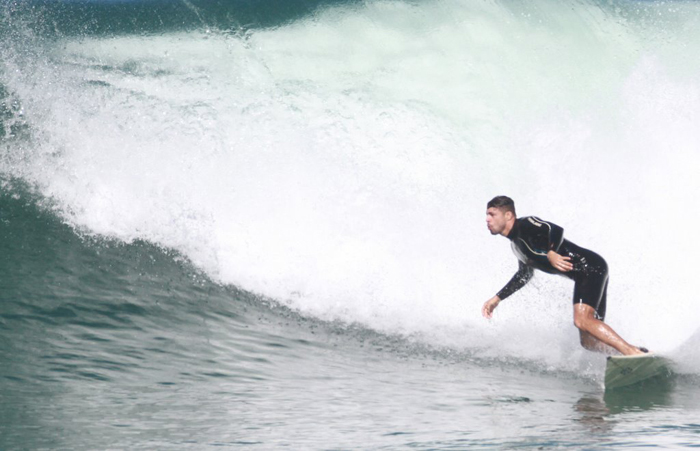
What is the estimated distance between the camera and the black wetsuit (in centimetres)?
700

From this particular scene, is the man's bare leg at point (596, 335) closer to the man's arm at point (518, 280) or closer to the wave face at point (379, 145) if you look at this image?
the man's arm at point (518, 280)

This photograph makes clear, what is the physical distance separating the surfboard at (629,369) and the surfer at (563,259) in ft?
1.08

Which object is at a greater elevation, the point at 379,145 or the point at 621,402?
the point at 379,145

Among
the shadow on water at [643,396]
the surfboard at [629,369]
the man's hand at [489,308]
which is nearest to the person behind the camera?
the shadow on water at [643,396]

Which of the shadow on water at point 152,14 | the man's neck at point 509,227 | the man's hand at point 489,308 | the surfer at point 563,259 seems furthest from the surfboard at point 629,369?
the shadow on water at point 152,14

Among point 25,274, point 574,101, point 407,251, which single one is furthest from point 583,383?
point 574,101

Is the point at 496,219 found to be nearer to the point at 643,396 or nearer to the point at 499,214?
the point at 499,214

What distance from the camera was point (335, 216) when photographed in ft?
36.3

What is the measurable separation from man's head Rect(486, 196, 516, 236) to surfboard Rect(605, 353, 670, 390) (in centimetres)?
135

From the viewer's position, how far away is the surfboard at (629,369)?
6.36 metres

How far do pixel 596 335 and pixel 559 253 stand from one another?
737 mm

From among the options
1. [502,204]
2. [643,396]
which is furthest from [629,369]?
[502,204]

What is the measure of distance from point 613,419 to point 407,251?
219 inches

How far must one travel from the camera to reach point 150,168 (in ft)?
36.8
